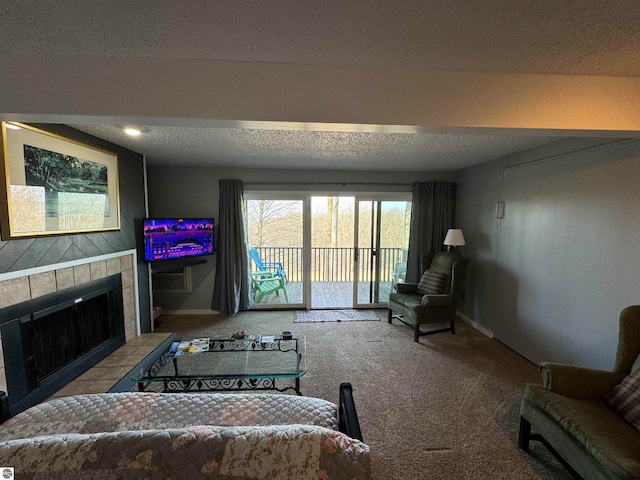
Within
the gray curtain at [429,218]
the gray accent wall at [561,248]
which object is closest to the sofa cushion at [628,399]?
the gray accent wall at [561,248]

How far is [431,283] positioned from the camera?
3.77 m

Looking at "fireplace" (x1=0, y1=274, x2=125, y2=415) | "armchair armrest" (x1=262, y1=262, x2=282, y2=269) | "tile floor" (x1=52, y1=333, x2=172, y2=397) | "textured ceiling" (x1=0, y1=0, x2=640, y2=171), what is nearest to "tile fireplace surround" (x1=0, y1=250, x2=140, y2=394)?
"fireplace" (x1=0, y1=274, x2=125, y2=415)

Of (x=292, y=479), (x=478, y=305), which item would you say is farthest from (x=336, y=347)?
(x=292, y=479)

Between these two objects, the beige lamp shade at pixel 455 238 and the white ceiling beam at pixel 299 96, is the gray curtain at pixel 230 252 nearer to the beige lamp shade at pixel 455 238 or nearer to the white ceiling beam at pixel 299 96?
the white ceiling beam at pixel 299 96

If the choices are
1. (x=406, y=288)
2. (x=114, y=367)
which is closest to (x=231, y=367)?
(x=114, y=367)

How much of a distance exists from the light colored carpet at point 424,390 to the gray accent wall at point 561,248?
0.45 m

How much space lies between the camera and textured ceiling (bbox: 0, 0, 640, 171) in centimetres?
97

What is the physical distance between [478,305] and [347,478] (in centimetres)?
357

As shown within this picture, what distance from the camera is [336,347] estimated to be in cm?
316

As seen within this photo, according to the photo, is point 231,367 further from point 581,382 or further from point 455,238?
point 455,238

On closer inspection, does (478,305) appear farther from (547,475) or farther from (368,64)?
(368,64)

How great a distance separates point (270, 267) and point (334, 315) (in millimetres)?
1353

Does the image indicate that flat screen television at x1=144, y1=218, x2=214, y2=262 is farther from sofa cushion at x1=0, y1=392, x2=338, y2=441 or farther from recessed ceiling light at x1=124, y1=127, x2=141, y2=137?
sofa cushion at x1=0, y1=392, x2=338, y2=441

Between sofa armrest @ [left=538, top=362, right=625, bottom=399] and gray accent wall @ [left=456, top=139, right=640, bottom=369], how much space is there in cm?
66
